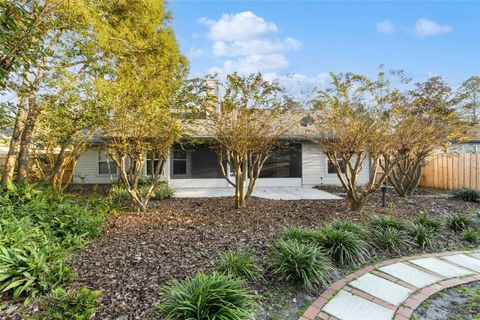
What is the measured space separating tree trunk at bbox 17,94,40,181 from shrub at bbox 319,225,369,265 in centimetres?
662

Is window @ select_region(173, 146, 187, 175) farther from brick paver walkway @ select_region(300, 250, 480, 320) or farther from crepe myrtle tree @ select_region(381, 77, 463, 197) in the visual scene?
brick paver walkway @ select_region(300, 250, 480, 320)

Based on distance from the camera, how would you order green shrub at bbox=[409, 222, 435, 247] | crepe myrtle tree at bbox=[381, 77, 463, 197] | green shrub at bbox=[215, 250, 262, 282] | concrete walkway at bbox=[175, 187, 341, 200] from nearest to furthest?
green shrub at bbox=[215, 250, 262, 282]
green shrub at bbox=[409, 222, 435, 247]
crepe myrtle tree at bbox=[381, 77, 463, 197]
concrete walkway at bbox=[175, 187, 341, 200]

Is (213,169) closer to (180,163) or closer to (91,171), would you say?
(180,163)

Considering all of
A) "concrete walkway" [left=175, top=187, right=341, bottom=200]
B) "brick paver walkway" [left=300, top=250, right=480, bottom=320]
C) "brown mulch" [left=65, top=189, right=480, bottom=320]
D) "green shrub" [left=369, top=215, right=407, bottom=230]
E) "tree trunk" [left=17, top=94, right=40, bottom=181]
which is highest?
"tree trunk" [left=17, top=94, right=40, bottom=181]

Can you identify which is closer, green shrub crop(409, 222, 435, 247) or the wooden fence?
green shrub crop(409, 222, 435, 247)

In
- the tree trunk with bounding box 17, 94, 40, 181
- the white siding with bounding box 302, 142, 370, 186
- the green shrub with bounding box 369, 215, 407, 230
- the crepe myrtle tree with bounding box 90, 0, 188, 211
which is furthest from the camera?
the white siding with bounding box 302, 142, 370, 186

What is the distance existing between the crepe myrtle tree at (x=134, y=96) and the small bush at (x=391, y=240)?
442 centimetres

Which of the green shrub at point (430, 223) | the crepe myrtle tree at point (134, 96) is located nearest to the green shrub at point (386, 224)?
the green shrub at point (430, 223)

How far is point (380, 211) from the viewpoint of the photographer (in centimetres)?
618

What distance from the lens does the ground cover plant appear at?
107 inches

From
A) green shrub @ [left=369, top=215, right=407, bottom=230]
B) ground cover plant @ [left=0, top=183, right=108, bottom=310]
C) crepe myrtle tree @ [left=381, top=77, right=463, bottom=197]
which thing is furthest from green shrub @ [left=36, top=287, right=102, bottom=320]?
crepe myrtle tree @ [left=381, top=77, right=463, bottom=197]

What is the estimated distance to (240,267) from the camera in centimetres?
294

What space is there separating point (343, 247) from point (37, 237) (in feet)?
14.3

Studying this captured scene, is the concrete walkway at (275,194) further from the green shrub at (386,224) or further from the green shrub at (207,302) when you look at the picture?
the green shrub at (207,302)
